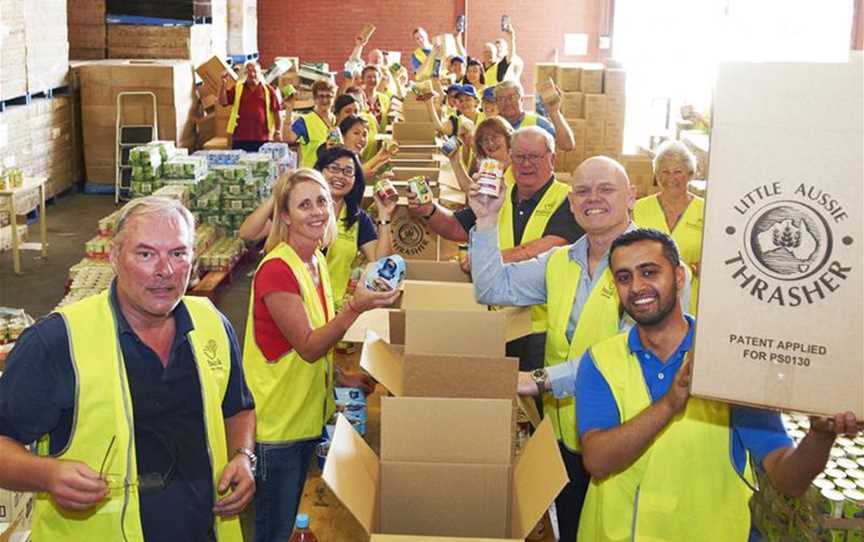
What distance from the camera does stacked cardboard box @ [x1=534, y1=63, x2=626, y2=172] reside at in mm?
12711

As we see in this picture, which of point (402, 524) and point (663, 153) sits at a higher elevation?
point (663, 153)

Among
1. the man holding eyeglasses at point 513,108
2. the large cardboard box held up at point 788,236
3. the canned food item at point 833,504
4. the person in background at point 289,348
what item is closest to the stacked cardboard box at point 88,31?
the man holding eyeglasses at point 513,108

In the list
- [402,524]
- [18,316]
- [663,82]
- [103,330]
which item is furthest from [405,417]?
[663,82]

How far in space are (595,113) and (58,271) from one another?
6.50m

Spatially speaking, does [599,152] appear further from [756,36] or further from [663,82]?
[663,82]

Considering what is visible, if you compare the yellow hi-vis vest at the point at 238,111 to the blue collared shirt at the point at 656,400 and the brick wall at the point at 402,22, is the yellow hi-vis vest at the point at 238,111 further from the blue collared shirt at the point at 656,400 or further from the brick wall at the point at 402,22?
the blue collared shirt at the point at 656,400

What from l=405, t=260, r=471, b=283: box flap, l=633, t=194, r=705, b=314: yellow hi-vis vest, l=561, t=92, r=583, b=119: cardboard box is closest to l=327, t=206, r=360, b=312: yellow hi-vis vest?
l=405, t=260, r=471, b=283: box flap

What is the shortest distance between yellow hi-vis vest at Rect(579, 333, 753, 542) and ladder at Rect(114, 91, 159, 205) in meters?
11.0

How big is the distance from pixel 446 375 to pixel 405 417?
39cm

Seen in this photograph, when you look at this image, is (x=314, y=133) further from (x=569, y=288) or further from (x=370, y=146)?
(x=569, y=288)

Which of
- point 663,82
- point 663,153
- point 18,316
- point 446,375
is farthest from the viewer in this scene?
point 663,82

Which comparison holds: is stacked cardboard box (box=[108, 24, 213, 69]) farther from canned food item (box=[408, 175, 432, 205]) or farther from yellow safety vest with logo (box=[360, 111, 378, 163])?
canned food item (box=[408, 175, 432, 205])

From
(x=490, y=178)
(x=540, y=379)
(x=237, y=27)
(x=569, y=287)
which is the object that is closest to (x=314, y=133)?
(x=490, y=178)

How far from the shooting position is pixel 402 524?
280 cm
